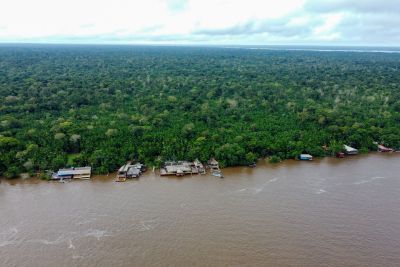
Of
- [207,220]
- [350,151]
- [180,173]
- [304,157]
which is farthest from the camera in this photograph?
[350,151]

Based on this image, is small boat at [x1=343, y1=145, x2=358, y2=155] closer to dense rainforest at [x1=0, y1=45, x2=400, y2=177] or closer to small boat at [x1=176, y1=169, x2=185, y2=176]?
dense rainforest at [x1=0, y1=45, x2=400, y2=177]

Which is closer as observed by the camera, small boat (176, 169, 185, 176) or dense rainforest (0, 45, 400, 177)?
small boat (176, 169, 185, 176)

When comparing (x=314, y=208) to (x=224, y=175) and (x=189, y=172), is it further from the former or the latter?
(x=189, y=172)

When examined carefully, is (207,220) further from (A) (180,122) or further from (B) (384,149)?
(B) (384,149)

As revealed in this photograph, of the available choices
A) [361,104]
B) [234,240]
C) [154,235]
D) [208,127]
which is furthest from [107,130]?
[361,104]

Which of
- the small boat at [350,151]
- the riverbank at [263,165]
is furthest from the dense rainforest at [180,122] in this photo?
the small boat at [350,151]

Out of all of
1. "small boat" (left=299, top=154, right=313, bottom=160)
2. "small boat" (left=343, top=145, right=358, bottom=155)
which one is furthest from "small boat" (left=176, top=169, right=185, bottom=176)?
"small boat" (left=343, top=145, right=358, bottom=155)

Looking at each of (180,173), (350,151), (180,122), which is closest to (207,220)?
(180,173)

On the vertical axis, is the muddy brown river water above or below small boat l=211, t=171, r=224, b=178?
below
